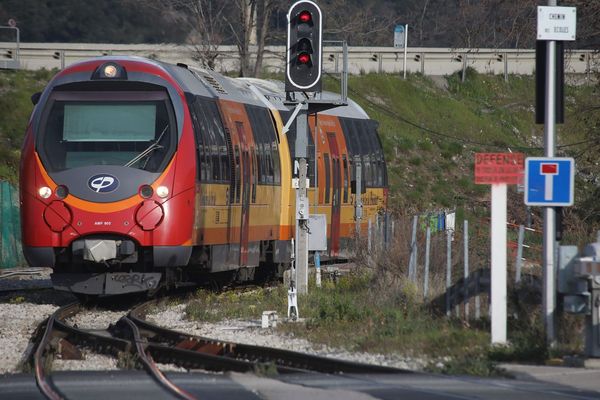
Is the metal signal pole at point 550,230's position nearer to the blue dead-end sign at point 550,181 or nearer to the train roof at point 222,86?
the blue dead-end sign at point 550,181

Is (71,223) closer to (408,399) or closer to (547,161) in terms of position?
(547,161)

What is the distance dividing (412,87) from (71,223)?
Answer: 3627 centimetres

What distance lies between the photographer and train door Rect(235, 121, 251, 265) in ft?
67.4

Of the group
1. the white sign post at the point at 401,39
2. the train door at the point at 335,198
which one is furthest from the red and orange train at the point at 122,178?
the white sign post at the point at 401,39

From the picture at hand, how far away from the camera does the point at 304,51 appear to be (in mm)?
17562

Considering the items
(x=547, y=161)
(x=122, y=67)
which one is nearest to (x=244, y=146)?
(x=122, y=67)

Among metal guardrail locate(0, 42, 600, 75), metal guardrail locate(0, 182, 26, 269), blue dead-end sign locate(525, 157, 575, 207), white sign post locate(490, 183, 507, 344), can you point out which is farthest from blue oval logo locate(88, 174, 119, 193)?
metal guardrail locate(0, 42, 600, 75)

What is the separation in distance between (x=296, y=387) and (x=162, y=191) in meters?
7.05

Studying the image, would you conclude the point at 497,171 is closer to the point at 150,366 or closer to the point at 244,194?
the point at 150,366

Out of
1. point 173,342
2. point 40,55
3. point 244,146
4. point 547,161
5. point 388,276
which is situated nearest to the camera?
point 547,161

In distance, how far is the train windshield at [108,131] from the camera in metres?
17.5

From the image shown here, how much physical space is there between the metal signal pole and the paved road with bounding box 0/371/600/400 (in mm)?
1632

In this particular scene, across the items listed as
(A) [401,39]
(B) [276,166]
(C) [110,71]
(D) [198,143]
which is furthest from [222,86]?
(A) [401,39]

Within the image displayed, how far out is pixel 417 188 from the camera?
146 feet
